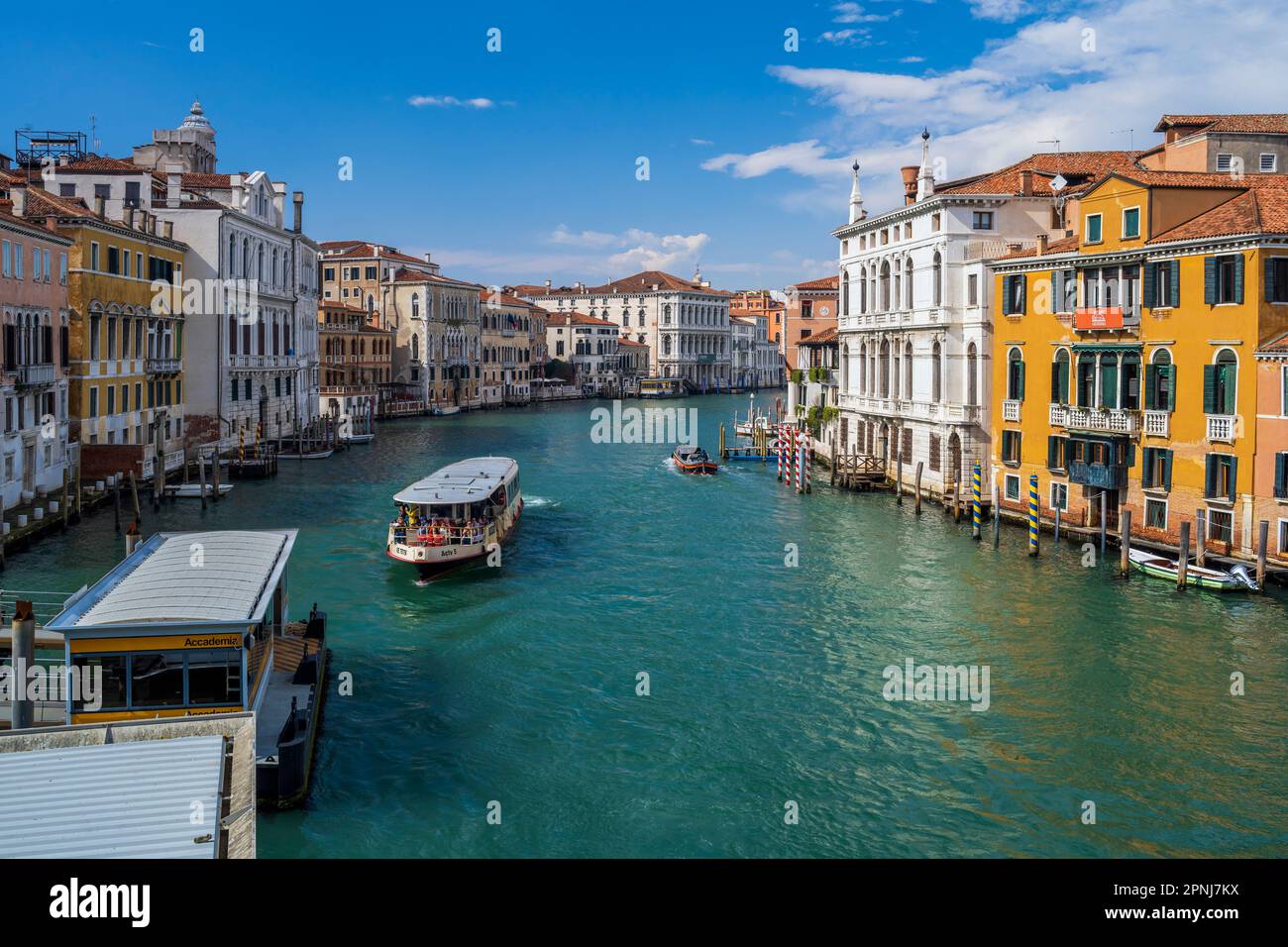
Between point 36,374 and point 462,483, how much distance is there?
10.0 m

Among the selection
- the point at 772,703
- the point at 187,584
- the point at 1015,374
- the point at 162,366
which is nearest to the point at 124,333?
the point at 162,366

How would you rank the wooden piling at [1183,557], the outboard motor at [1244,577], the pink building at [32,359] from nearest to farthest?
the outboard motor at [1244,577], the wooden piling at [1183,557], the pink building at [32,359]

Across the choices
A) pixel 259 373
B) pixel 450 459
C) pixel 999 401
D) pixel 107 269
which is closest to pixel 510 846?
pixel 999 401

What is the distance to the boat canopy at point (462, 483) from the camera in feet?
70.7

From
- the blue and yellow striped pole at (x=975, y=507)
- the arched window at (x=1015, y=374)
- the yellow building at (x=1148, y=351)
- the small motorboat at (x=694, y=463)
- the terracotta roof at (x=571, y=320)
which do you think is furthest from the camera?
the terracotta roof at (x=571, y=320)

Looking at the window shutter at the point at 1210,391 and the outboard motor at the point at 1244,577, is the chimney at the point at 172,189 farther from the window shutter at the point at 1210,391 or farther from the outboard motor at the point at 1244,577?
the outboard motor at the point at 1244,577

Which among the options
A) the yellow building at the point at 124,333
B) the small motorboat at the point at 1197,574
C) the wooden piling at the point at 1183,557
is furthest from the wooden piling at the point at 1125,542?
the yellow building at the point at 124,333

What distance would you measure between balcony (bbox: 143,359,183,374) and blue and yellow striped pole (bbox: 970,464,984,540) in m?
24.1

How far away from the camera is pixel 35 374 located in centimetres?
2470

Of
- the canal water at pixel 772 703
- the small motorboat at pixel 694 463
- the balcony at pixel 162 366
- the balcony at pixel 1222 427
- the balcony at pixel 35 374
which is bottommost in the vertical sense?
the canal water at pixel 772 703

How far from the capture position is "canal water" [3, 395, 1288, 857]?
1014 centimetres

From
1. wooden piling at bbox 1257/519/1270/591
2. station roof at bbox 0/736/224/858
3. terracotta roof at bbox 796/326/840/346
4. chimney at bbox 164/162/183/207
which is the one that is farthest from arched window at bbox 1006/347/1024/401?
chimney at bbox 164/162/183/207

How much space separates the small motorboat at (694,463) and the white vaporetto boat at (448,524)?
14148 millimetres
